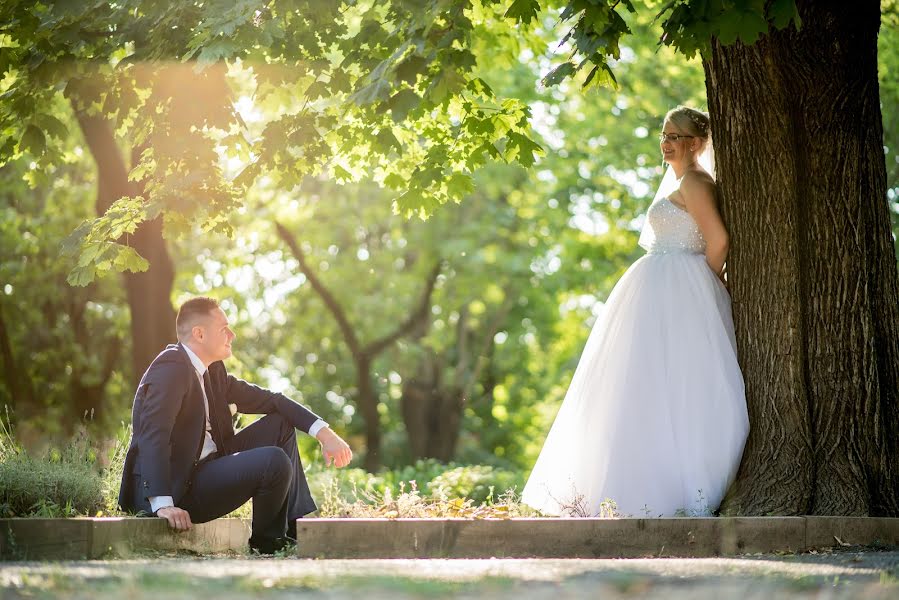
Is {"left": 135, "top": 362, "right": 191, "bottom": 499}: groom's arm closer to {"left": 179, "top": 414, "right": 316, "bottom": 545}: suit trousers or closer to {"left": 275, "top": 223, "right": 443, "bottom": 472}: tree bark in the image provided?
{"left": 179, "top": 414, "right": 316, "bottom": 545}: suit trousers

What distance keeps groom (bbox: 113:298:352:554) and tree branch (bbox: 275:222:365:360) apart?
16629 mm

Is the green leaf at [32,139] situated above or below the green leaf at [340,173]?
above

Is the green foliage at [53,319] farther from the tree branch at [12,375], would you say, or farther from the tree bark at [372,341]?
the tree bark at [372,341]

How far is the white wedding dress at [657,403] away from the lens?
7836 millimetres

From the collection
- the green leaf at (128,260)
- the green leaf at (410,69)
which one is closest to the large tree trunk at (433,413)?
the green leaf at (128,260)

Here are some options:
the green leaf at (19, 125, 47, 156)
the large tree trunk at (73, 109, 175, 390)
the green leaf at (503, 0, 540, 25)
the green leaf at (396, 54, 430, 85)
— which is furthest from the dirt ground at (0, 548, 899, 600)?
the large tree trunk at (73, 109, 175, 390)

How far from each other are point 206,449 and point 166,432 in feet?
2.25

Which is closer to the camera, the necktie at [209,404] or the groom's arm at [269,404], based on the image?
the necktie at [209,404]

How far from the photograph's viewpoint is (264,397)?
26.8ft

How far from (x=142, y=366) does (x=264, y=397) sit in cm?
674

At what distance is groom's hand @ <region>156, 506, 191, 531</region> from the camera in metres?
6.93

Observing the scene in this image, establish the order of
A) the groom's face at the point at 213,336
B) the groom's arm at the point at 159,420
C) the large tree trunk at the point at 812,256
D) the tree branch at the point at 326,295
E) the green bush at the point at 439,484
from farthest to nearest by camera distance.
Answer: the tree branch at the point at 326,295
the green bush at the point at 439,484
the groom's face at the point at 213,336
the large tree trunk at the point at 812,256
the groom's arm at the point at 159,420

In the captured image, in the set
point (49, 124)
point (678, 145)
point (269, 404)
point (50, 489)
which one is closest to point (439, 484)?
point (269, 404)

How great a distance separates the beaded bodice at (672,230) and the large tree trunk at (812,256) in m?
0.54
